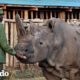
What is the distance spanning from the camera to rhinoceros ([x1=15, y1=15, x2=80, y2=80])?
5.37 meters

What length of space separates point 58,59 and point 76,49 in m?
0.28

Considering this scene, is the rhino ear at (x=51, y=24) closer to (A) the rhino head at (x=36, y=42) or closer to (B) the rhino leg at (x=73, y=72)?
(A) the rhino head at (x=36, y=42)

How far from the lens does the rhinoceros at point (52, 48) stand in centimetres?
537

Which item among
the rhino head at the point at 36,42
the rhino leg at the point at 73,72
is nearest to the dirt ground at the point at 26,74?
the rhino leg at the point at 73,72

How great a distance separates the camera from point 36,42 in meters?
5.41

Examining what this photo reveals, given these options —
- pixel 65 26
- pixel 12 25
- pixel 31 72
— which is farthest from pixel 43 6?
pixel 65 26

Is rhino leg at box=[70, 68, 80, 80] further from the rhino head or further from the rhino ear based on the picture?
the rhino ear

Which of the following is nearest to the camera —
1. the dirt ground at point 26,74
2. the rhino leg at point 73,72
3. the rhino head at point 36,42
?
the rhino head at point 36,42

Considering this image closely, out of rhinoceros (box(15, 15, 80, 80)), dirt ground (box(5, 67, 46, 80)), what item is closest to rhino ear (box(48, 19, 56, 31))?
rhinoceros (box(15, 15, 80, 80))

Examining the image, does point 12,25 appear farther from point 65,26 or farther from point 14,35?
point 65,26

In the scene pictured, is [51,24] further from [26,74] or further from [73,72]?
[26,74]

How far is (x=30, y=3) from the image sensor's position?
14789 mm

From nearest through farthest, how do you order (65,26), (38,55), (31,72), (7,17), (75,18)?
(38,55)
(65,26)
(31,72)
(7,17)
(75,18)

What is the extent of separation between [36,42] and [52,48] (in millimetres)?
250
